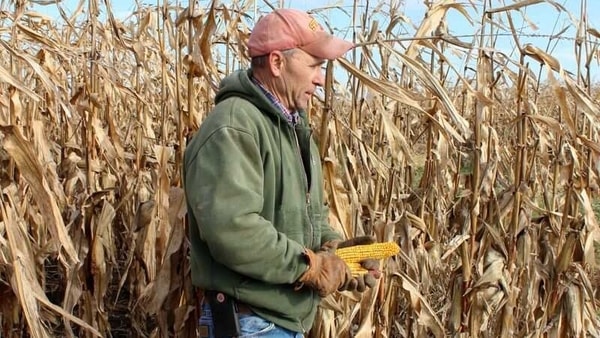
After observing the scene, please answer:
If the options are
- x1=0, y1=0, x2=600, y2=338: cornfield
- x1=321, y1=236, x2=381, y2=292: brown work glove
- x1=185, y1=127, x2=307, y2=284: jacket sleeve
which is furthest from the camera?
x1=0, y1=0, x2=600, y2=338: cornfield

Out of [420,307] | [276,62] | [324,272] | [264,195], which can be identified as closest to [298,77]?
[276,62]

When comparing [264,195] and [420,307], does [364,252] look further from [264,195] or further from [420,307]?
[420,307]

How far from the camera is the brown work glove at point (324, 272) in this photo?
201 cm

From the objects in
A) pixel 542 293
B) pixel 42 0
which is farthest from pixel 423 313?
pixel 42 0

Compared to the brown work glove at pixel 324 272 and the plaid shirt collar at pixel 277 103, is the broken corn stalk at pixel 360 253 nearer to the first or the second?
the brown work glove at pixel 324 272

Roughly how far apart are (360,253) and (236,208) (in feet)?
1.79

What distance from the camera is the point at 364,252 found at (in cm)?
225

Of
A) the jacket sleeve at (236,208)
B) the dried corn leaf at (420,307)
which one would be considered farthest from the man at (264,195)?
the dried corn leaf at (420,307)

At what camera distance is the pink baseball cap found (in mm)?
2021

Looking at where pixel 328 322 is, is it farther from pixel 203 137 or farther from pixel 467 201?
pixel 203 137

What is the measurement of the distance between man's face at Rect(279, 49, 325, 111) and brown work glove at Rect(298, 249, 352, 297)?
1.42 ft

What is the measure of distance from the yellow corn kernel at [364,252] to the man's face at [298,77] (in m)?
0.48

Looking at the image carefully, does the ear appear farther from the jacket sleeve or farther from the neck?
the jacket sleeve

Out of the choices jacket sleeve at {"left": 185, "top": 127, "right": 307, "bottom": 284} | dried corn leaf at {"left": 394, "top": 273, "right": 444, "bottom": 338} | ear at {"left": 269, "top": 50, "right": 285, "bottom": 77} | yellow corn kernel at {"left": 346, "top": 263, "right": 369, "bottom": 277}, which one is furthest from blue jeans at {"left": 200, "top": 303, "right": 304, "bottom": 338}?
dried corn leaf at {"left": 394, "top": 273, "right": 444, "bottom": 338}
